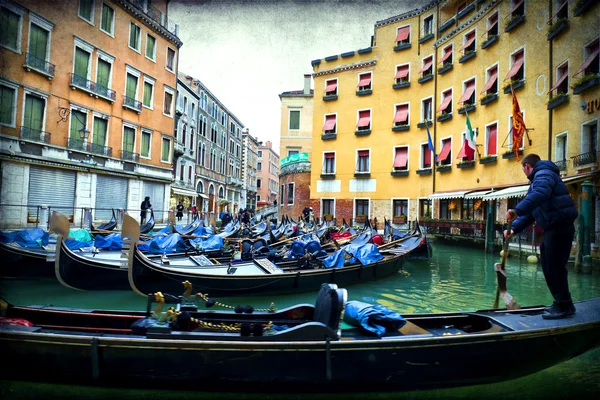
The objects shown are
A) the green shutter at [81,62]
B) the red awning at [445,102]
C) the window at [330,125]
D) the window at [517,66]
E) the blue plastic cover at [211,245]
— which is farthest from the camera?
the window at [330,125]

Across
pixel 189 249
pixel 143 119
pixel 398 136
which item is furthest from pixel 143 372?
pixel 398 136

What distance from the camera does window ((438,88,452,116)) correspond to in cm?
1365

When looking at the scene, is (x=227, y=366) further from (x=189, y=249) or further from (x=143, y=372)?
(x=189, y=249)

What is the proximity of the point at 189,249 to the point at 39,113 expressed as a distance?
19.2ft

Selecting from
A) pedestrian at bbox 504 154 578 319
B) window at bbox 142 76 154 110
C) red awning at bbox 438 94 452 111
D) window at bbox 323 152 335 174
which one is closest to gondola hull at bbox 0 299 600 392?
pedestrian at bbox 504 154 578 319

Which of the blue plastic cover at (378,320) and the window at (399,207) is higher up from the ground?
the window at (399,207)

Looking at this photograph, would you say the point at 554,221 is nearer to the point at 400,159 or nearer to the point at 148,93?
the point at 400,159

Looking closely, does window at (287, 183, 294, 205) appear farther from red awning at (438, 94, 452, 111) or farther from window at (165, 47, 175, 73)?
red awning at (438, 94, 452, 111)

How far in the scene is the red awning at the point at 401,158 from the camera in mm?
15258

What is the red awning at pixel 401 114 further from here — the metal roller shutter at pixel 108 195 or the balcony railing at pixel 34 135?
the balcony railing at pixel 34 135

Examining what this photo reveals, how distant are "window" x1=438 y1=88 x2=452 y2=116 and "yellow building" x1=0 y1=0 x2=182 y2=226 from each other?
8752mm

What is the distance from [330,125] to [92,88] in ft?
29.7

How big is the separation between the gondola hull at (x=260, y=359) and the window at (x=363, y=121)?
566 inches

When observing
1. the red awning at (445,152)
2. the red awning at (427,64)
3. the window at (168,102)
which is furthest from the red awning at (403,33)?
the window at (168,102)
